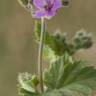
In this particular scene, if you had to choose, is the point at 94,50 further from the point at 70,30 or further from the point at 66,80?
the point at 66,80

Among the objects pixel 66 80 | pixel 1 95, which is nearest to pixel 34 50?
pixel 1 95

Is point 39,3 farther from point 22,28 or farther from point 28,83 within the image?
point 22,28

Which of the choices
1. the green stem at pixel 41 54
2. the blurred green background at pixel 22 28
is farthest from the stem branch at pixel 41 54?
the blurred green background at pixel 22 28

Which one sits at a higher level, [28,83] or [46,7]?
[46,7]

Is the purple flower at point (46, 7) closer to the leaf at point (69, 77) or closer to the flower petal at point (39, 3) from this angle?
the flower petal at point (39, 3)

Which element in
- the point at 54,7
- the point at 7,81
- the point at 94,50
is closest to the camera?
the point at 54,7

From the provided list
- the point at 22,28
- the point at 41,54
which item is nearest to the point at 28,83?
the point at 41,54
